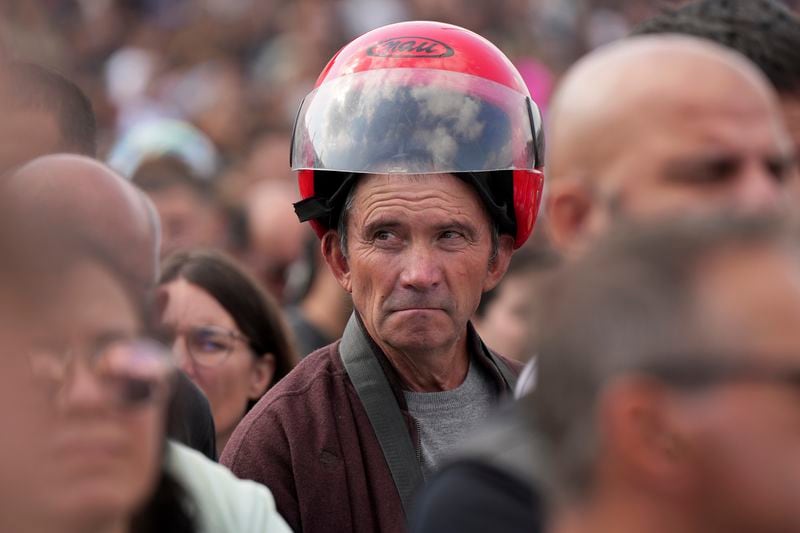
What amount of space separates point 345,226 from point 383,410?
1.60 feet

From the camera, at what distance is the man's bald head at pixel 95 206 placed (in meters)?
2.06

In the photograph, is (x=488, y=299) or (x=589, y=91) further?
(x=488, y=299)

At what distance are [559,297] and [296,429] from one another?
1646 millimetres

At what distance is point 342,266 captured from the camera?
12.2 ft

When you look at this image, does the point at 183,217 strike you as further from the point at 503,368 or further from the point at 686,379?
the point at 686,379

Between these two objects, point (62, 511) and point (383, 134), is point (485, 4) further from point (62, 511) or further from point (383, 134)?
point (62, 511)

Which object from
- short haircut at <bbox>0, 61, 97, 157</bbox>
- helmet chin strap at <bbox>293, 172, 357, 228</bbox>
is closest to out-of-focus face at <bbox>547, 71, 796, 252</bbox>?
helmet chin strap at <bbox>293, 172, 357, 228</bbox>

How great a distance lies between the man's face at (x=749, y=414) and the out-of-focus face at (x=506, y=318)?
13.9 ft

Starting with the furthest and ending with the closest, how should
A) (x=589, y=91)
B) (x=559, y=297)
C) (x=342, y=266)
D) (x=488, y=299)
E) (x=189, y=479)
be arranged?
(x=488, y=299) → (x=342, y=266) → (x=589, y=91) → (x=189, y=479) → (x=559, y=297)

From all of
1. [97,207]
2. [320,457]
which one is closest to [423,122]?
[320,457]

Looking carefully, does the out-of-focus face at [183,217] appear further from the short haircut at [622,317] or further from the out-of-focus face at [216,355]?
the short haircut at [622,317]

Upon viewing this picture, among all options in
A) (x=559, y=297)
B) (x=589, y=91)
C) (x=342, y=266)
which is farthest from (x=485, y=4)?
(x=559, y=297)

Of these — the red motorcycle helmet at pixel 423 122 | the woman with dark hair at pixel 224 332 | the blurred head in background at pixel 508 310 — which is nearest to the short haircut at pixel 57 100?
the red motorcycle helmet at pixel 423 122

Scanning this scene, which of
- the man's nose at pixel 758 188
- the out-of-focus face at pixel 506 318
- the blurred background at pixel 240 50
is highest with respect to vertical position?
the man's nose at pixel 758 188
